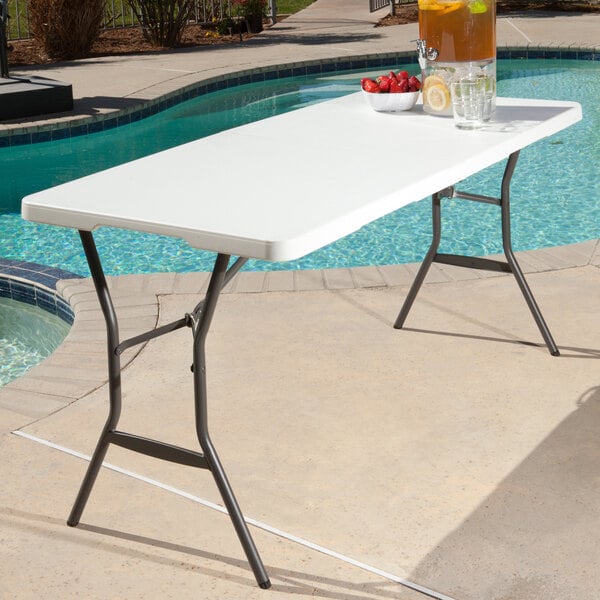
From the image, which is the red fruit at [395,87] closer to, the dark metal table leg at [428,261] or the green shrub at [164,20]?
the dark metal table leg at [428,261]

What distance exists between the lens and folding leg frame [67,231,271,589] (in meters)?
2.53

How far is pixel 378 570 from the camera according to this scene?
2605mm

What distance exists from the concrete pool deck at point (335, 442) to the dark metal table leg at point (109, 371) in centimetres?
10

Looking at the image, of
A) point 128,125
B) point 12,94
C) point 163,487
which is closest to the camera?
point 163,487

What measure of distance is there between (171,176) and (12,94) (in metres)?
6.11

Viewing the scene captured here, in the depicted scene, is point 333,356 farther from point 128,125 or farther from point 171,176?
point 128,125

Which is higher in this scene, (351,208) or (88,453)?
(351,208)

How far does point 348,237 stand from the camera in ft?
20.1

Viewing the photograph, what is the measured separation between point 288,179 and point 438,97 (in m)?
1.14

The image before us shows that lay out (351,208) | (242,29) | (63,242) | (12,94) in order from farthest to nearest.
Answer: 1. (242,29)
2. (12,94)
3. (63,242)
4. (351,208)

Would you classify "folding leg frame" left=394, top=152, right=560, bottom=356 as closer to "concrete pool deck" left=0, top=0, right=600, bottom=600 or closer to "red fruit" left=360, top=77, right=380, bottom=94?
"concrete pool deck" left=0, top=0, right=600, bottom=600

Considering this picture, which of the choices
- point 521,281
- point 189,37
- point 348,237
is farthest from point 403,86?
point 189,37

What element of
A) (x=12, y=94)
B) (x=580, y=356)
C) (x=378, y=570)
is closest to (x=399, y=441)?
(x=378, y=570)

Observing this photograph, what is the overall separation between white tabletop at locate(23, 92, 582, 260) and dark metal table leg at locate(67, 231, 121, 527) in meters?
0.16
